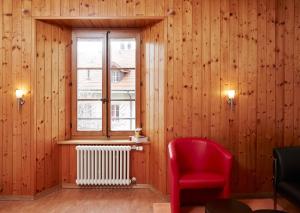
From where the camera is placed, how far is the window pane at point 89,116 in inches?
176

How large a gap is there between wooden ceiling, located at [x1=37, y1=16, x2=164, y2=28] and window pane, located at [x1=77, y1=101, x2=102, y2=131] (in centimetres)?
127

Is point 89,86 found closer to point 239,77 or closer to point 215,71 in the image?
point 215,71

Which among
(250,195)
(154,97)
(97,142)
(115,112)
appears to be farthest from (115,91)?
(250,195)

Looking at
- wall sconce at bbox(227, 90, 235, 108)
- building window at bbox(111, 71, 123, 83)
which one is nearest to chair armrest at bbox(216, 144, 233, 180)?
wall sconce at bbox(227, 90, 235, 108)

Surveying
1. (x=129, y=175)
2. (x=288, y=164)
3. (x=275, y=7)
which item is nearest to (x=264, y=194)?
(x=288, y=164)

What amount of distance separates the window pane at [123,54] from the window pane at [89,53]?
24 centimetres

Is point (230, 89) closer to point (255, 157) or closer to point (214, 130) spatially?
point (214, 130)

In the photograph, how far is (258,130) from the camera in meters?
3.84

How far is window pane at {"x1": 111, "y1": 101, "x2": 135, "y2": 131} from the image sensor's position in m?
4.47

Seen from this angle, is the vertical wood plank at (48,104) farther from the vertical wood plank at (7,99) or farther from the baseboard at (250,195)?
the baseboard at (250,195)

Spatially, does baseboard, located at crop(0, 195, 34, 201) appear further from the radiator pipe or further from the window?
the radiator pipe

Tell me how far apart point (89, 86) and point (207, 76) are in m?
1.98

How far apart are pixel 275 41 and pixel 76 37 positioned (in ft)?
10.3

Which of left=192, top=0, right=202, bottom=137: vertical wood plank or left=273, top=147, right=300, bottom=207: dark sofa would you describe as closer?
left=273, top=147, right=300, bottom=207: dark sofa
